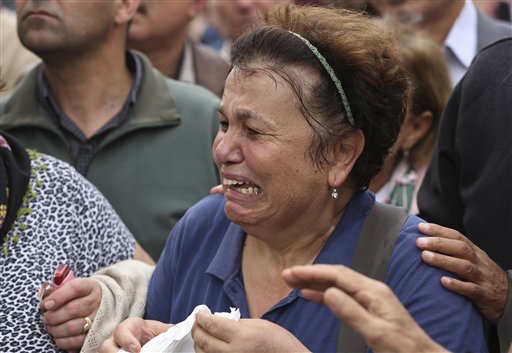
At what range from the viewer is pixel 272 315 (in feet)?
9.79

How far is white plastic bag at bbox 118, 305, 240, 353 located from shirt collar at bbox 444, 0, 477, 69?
2.72 m

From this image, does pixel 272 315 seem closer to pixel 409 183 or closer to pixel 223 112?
pixel 223 112

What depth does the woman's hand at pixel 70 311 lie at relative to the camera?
10.6ft

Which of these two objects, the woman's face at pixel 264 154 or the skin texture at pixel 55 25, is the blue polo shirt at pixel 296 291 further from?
the skin texture at pixel 55 25

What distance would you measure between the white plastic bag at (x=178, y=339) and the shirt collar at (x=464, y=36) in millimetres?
2721

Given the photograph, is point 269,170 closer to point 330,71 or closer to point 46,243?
point 330,71

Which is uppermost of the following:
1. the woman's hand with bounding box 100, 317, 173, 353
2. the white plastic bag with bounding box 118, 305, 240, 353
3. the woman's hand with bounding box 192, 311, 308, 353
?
the woman's hand with bounding box 192, 311, 308, 353

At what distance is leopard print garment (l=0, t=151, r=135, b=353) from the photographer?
3273 millimetres

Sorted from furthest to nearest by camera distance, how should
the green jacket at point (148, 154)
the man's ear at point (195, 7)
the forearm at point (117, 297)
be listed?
the man's ear at point (195, 7) < the green jacket at point (148, 154) < the forearm at point (117, 297)

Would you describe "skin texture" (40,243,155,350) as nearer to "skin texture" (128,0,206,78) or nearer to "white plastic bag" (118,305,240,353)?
"white plastic bag" (118,305,240,353)

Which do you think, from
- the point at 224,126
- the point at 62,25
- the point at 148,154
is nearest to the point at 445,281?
the point at 224,126

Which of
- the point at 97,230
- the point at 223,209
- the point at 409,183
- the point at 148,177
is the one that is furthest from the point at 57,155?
the point at 409,183

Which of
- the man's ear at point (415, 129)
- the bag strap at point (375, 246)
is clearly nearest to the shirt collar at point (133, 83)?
the man's ear at point (415, 129)

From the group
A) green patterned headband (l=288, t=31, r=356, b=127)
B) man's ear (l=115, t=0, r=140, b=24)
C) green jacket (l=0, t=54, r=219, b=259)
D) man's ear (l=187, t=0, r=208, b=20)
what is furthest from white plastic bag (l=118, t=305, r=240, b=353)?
man's ear (l=187, t=0, r=208, b=20)
